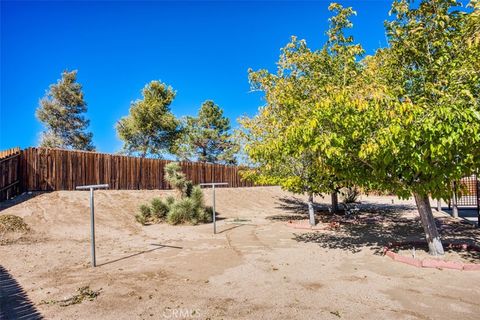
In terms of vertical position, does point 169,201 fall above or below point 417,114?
below

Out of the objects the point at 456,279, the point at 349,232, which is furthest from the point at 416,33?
the point at 349,232

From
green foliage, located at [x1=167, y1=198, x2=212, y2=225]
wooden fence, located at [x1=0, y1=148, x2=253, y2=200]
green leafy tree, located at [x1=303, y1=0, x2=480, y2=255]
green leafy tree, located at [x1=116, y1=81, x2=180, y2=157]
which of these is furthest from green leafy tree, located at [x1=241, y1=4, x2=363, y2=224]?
green leafy tree, located at [x1=116, y1=81, x2=180, y2=157]

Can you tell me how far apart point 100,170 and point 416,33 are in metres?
15.6

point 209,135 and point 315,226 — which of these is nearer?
point 315,226

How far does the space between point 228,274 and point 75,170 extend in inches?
498

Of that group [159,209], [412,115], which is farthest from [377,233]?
[159,209]

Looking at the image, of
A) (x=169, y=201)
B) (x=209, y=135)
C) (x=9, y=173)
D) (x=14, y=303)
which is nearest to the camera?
(x=14, y=303)

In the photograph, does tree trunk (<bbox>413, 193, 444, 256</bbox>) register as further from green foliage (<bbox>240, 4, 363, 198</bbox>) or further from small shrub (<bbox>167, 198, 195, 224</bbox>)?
small shrub (<bbox>167, 198, 195, 224</bbox>)

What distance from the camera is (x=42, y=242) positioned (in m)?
10.5

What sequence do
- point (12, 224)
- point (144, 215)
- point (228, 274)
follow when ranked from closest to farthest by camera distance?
point (228, 274)
point (12, 224)
point (144, 215)

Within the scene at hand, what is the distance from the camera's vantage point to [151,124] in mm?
33688

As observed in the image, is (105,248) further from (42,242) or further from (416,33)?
(416,33)

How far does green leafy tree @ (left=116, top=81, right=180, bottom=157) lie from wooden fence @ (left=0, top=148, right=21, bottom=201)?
19035 millimetres

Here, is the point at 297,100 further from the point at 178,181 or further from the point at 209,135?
the point at 209,135
